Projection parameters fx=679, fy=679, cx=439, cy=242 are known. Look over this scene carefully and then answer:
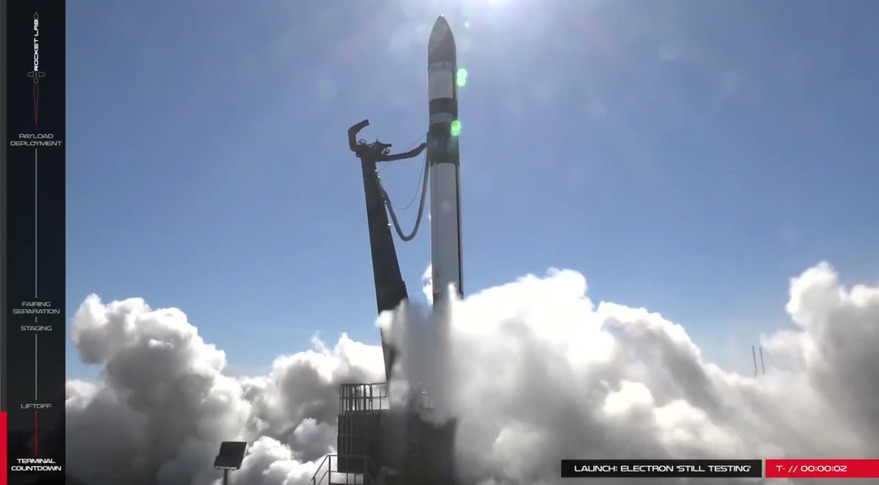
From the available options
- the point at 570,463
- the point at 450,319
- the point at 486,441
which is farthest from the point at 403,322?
the point at 570,463

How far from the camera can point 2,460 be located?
579 inches

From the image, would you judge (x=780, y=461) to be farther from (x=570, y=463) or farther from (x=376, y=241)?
(x=376, y=241)

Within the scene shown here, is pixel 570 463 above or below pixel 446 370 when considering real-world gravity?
below

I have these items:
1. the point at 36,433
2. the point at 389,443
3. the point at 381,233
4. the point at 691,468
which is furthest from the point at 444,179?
the point at 36,433

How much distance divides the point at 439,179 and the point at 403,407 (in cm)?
984

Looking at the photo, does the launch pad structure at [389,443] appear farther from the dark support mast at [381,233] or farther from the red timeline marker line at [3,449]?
the red timeline marker line at [3,449]

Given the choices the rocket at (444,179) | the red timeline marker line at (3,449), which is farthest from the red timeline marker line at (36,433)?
the rocket at (444,179)

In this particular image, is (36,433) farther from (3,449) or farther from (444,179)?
(444,179)

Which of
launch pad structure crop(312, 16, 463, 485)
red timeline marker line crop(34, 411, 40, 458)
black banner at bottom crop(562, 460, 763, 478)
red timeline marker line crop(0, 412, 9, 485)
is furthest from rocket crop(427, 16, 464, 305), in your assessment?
red timeline marker line crop(0, 412, 9, 485)

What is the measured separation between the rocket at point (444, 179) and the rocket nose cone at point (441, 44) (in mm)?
68

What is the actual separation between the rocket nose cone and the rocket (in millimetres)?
68

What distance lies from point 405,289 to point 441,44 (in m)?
11.2

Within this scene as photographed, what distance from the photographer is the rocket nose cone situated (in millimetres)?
30531

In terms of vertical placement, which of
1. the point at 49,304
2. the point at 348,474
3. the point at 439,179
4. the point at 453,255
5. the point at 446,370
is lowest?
the point at 348,474
